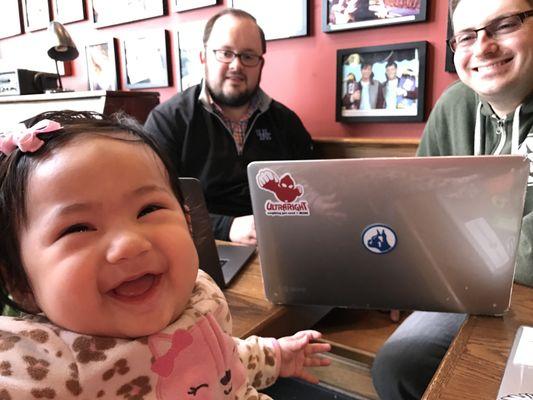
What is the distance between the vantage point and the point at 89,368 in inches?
18.4

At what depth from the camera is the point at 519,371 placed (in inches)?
22.1

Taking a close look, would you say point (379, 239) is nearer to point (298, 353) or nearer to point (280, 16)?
point (298, 353)

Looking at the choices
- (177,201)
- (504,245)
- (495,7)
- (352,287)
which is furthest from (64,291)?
(495,7)

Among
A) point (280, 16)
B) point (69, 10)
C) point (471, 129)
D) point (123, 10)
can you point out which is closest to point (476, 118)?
point (471, 129)

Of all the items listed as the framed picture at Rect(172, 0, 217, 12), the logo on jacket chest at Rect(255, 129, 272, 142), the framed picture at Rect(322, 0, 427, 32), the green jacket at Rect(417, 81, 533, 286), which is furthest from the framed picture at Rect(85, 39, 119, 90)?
the green jacket at Rect(417, 81, 533, 286)

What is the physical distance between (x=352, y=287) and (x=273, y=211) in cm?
20

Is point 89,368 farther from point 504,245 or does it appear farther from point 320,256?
point 504,245

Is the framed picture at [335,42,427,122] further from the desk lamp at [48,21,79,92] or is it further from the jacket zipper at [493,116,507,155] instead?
the desk lamp at [48,21,79,92]

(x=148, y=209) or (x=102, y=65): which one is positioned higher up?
(x=102, y=65)

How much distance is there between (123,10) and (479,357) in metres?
2.58

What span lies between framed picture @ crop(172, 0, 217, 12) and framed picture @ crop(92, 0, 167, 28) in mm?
85

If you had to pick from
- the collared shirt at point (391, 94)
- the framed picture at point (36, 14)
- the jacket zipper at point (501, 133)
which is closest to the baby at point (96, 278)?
the jacket zipper at point (501, 133)

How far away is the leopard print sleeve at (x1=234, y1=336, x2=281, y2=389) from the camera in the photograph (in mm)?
668

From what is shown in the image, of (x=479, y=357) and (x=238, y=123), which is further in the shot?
(x=238, y=123)
